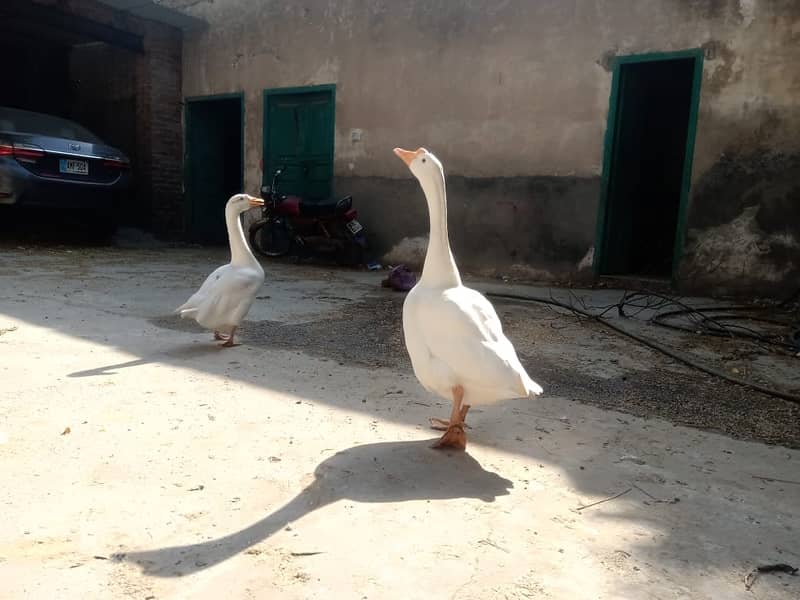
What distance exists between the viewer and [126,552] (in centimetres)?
151

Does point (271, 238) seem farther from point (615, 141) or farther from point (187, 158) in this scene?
point (615, 141)

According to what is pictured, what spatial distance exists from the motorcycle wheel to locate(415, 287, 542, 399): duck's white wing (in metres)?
6.42

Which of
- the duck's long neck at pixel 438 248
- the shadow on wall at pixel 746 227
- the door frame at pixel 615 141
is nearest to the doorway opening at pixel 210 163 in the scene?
the door frame at pixel 615 141

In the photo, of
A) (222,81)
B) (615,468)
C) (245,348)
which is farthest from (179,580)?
(222,81)

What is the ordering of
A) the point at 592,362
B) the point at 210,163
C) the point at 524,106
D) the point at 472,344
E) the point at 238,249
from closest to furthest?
the point at 472,344, the point at 592,362, the point at 238,249, the point at 524,106, the point at 210,163

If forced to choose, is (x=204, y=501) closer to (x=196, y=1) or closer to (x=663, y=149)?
(x=663, y=149)

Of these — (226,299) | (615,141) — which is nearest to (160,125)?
(615,141)

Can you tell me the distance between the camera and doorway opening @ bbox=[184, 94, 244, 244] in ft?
32.3

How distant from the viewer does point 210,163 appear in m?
10.2

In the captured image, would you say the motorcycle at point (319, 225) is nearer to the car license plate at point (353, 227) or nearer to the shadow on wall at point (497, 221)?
the car license plate at point (353, 227)

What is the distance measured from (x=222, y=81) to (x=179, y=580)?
29.6ft

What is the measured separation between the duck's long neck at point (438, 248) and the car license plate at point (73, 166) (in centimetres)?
683

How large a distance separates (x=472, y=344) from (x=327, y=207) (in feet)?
20.0

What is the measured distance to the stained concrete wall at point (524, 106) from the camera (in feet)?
18.7
